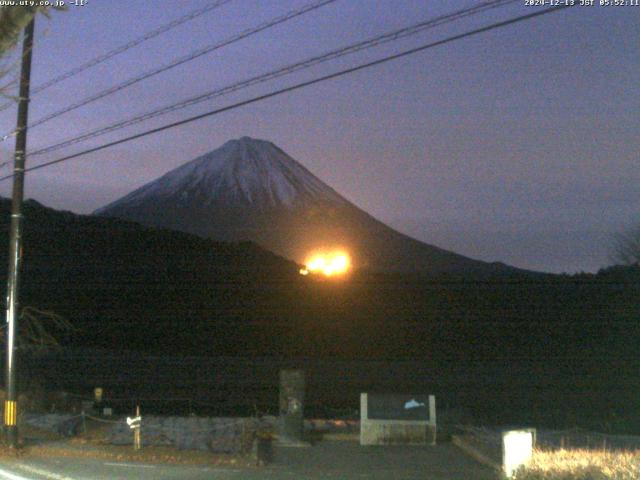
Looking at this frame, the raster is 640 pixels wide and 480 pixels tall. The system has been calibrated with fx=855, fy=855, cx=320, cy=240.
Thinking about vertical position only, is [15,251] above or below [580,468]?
above

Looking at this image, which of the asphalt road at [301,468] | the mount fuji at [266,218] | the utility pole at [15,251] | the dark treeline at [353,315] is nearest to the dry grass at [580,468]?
the asphalt road at [301,468]

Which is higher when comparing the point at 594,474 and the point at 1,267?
the point at 1,267

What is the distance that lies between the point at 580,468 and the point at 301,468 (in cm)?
635

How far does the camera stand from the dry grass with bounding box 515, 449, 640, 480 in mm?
9491

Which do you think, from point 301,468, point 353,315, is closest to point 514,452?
point 301,468

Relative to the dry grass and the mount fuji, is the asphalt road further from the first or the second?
the mount fuji

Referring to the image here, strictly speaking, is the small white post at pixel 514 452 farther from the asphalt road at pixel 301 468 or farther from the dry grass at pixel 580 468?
the asphalt road at pixel 301 468

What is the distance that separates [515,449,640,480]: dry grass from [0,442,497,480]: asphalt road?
9.00ft

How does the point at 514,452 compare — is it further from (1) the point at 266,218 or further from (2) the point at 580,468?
(1) the point at 266,218

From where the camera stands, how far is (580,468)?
10.1 m

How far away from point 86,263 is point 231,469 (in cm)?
6229

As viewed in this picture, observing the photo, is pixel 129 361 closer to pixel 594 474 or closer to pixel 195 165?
pixel 594 474

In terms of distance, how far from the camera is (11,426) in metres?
16.2

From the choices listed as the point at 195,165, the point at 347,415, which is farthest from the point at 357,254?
the point at 347,415
